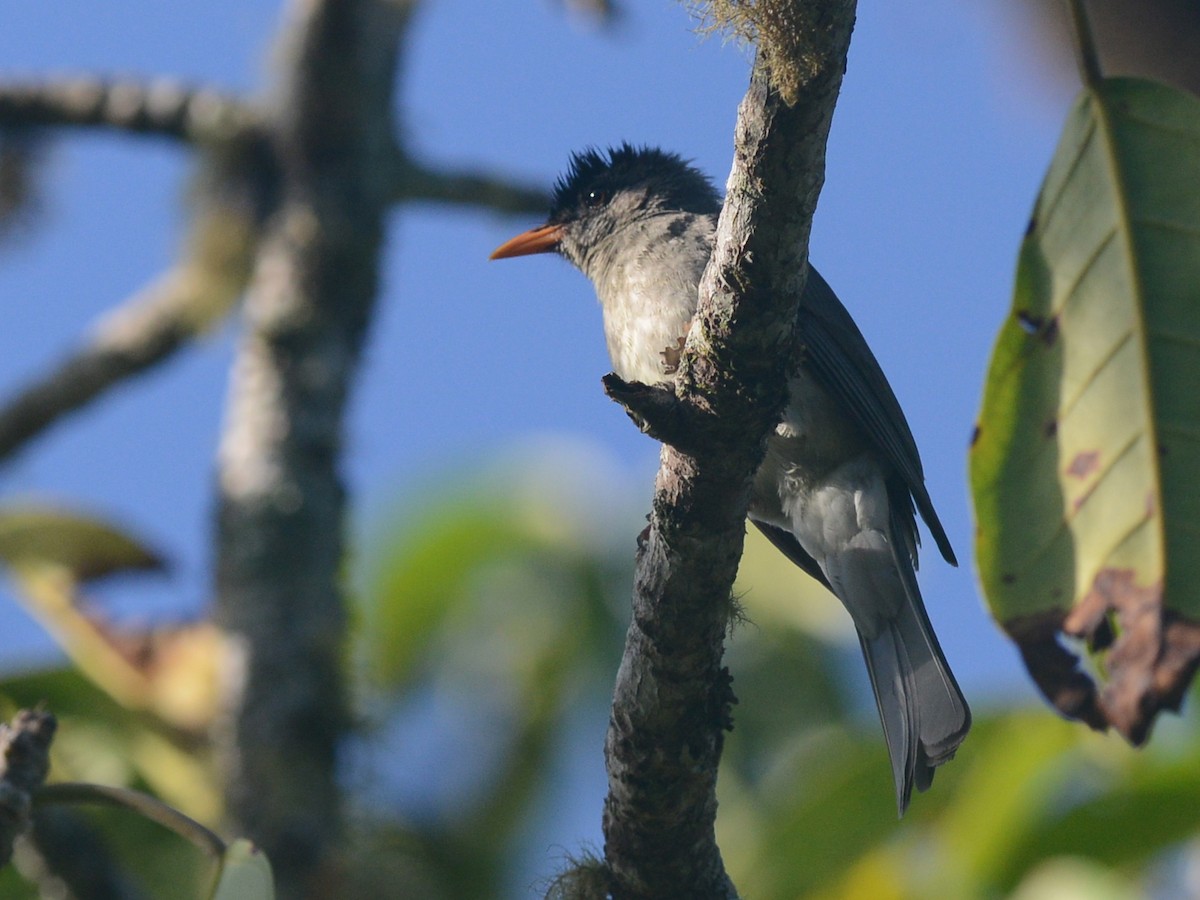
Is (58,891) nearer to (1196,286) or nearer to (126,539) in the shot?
(126,539)

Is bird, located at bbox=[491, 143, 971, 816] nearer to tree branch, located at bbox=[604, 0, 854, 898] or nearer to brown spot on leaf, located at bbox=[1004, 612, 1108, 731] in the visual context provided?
tree branch, located at bbox=[604, 0, 854, 898]

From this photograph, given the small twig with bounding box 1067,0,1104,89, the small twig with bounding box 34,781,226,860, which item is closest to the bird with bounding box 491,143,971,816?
the small twig with bounding box 1067,0,1104,89

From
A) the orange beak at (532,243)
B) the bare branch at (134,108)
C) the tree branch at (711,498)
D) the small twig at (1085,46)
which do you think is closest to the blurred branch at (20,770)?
the tree branch at (711,498)

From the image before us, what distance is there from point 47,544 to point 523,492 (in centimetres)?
598

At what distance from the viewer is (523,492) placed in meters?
10.9

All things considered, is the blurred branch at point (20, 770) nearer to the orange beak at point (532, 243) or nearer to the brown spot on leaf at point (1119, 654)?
the brown spot on leaf at point (1119, 654)

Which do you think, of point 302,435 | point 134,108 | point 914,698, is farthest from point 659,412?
Answer: point 134,108

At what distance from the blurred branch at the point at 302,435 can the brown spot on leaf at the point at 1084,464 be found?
326cm

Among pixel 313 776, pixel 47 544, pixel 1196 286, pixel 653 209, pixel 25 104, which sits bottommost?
pixel 313 776

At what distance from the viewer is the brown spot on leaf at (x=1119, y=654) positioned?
245cm

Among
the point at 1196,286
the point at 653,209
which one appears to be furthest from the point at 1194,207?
the point at 653,209

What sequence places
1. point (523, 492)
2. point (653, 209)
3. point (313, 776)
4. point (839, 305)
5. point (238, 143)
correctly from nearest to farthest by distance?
point (839, 305)
point (653, 209)
point (313, 776)
point (238, 143)
point (523, 492)

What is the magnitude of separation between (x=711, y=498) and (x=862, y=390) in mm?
1508

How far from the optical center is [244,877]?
244 centimetres
